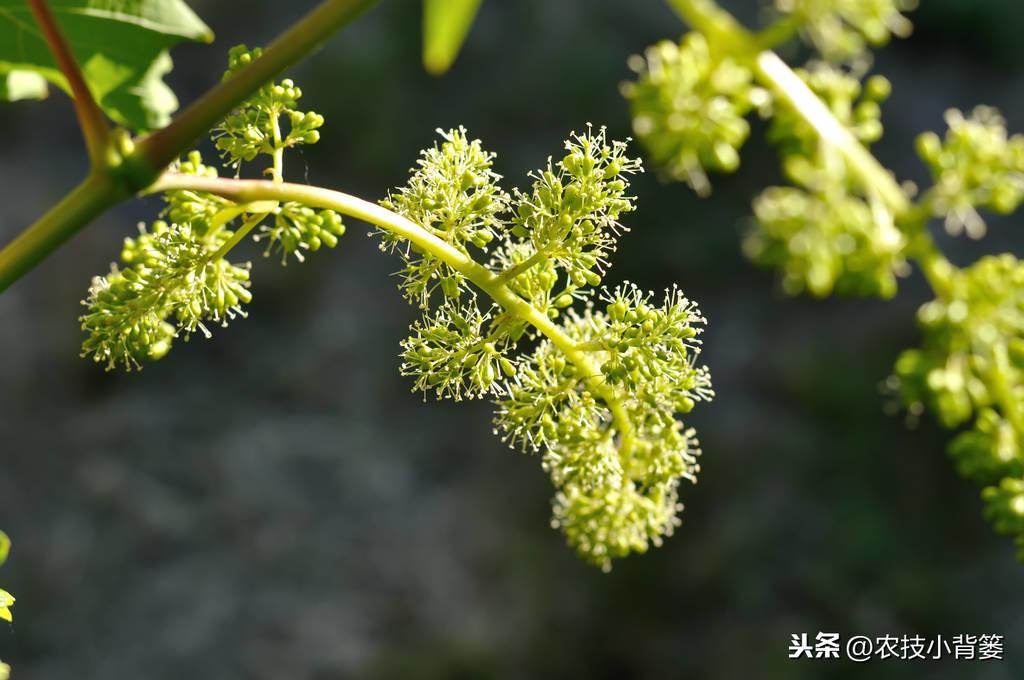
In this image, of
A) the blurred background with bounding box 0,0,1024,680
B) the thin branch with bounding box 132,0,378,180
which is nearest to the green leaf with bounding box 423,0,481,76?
the thin branch with bounding box 132,0,378,180

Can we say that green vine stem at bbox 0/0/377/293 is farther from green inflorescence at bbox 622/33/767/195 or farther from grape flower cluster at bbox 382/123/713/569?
green inflorescence at bbox 622/33/767/195

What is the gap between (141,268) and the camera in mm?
682

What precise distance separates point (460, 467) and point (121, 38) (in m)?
3.54

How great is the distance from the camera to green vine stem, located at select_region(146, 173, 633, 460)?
0.59 meters

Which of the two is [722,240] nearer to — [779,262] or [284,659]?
[284,659]

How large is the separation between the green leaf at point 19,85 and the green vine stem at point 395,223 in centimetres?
20

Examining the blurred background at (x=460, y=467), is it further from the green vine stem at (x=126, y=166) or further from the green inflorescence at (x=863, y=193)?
the green vine stem at (x=126, y=166)

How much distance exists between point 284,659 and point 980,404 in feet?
11.1

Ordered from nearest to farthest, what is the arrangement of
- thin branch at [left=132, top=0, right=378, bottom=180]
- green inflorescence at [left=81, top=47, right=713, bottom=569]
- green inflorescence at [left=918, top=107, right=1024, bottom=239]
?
thin branch at [left=132, top=0, right=378, bottom=180] < green inflorescence at [left=81, top=47, right=713, bottom=569] < green inflorescence at [left=918, top=107, right=1024, bottom=239]

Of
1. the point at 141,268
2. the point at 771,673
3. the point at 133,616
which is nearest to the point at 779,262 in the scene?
the point at 141,268

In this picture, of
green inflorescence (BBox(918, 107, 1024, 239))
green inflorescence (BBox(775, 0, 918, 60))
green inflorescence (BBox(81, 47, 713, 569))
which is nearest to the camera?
green inflorescence (BBox(81, 47, 713, 569))

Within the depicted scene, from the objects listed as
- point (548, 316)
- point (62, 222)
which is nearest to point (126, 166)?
point (62, 222)

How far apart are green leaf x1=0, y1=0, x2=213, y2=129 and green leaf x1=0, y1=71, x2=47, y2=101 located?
0.14 ft

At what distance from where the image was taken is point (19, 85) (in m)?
0.75
